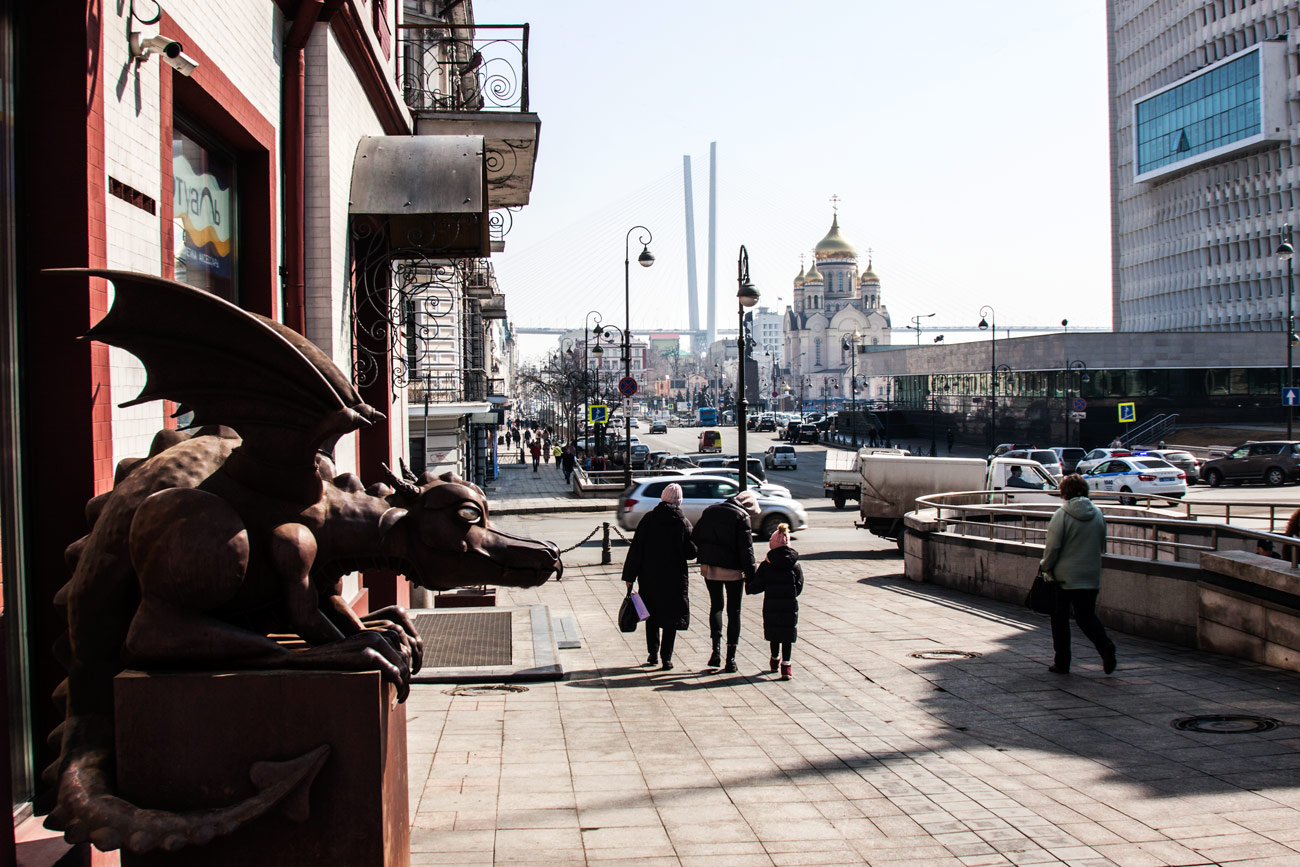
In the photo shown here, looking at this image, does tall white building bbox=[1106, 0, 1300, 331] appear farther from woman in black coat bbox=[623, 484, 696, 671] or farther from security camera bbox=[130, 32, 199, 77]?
security camera bbox=[130, 32, 199, 77]

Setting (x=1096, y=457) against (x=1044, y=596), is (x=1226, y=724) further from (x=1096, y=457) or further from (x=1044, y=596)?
(x=1096, y=457)

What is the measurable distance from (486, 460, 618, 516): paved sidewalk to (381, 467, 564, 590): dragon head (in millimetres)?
18549

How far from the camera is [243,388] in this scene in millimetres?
4254

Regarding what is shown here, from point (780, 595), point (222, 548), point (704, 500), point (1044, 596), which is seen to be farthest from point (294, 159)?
point (704, 500)

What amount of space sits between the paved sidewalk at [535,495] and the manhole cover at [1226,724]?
53.8 feet

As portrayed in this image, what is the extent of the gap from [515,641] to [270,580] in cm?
777

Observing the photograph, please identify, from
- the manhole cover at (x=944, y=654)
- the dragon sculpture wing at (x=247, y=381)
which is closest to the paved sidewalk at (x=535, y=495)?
the manhole cover at (x=944, y=654)

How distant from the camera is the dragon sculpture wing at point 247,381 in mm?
4168

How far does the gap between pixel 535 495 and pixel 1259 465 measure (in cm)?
2516

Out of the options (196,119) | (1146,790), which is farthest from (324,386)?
(1146,790)

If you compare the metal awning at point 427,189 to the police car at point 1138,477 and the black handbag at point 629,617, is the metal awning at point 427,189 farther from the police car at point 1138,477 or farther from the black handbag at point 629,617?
the police car at point 1138,477

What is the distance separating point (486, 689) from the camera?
9.67 meters

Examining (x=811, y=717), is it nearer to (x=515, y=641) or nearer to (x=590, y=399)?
(x=515, y=641)

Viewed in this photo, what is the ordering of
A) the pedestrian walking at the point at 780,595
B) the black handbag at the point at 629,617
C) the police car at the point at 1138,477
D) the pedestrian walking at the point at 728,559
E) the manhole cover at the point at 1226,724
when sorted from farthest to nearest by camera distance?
1. the police car at the point at 1138,477
2. the pedestrian walking at the point at 728,559
3. the black handbag at the point at 629,617
4. the pedestrian walking at the point at 780,595
5. the manhole cover at the point at 1226,724
